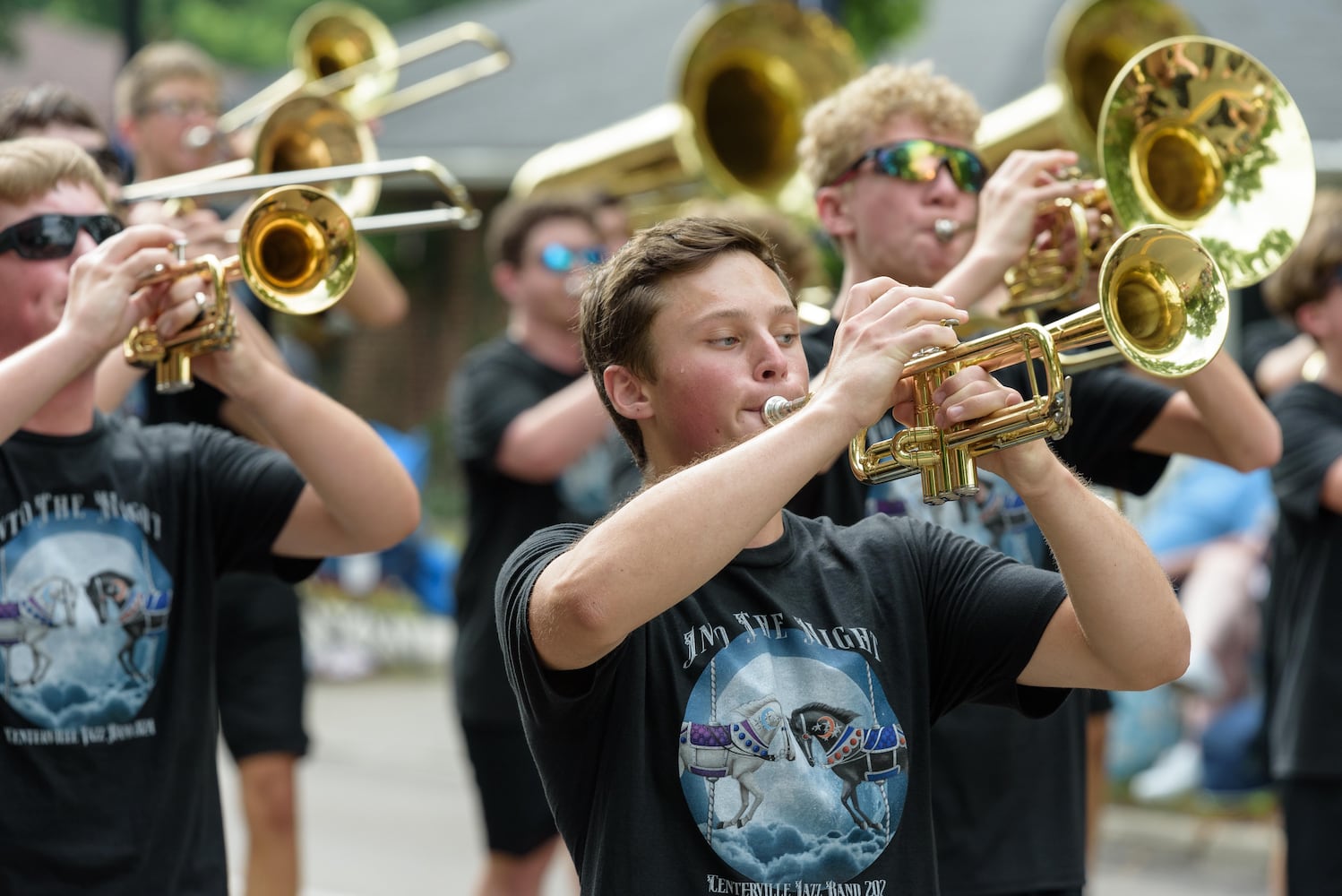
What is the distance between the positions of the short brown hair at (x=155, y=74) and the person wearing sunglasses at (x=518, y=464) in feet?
3.39

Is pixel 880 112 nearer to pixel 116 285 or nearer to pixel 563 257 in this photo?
pixel 116 285

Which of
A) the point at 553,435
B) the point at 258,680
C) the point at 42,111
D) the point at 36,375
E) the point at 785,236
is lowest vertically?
the point at 258,680

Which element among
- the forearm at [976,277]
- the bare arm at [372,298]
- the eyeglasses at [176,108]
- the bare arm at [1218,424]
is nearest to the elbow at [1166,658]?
the forearm at [976,277]

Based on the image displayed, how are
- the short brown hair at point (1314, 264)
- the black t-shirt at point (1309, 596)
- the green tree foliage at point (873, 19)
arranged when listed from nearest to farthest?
the black t-shirt at point (1309, 596)
the short brown hair at point (1314, 264)
the green tree foliage at point (873, 19)

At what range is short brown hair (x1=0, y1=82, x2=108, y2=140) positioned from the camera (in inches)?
153

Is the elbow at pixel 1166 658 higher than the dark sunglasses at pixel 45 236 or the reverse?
the reverse

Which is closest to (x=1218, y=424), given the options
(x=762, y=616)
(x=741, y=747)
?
(x=762, y=616)

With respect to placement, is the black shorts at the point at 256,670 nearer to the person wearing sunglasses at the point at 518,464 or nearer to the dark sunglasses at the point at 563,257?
the person wearing sunglasses at the point at 518,464

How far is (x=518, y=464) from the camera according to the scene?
479 centimetres

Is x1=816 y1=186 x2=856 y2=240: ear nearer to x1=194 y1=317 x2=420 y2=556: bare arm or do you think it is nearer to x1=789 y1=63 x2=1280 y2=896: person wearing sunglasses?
x1=789 y1=63 x2=1280 y2=896: person wearing sunglasses

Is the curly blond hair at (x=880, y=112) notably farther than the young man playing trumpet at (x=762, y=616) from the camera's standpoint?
Yes

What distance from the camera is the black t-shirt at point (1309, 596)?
13.6ft

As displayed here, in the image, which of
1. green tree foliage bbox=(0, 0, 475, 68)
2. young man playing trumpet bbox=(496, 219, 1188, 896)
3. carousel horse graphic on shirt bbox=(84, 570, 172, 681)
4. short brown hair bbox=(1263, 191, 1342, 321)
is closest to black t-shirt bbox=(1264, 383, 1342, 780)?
short brown hair bbox=(1263, 191, 1342, 321)

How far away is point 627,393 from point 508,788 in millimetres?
2481
